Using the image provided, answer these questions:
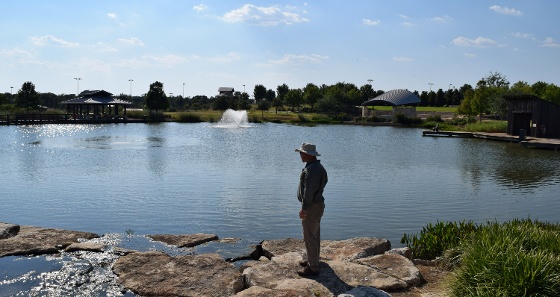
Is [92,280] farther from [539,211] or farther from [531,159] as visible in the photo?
[531,159]

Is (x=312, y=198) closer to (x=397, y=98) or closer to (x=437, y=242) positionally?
(x=437, y=242)

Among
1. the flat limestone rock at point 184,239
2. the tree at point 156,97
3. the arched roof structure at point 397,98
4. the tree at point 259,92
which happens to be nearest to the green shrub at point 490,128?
the arched roof structure at point 397,98

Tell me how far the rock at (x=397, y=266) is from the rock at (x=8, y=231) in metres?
7.75

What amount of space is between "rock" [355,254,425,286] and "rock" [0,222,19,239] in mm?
7746

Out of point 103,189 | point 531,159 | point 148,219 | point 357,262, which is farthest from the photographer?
point 531,159

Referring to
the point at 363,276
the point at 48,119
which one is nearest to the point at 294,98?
the point at 48,119

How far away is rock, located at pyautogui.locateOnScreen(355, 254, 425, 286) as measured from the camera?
8.24 metres

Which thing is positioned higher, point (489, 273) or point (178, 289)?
point (489, 273)

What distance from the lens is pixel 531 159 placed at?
32.7m

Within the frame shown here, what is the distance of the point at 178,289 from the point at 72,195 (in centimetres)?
1184

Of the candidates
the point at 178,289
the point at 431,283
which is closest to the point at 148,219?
the point at 178,289

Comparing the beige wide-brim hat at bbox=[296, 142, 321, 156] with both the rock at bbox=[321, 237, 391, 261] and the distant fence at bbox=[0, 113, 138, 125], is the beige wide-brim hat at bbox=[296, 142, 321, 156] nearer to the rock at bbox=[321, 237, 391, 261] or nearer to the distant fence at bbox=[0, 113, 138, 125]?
the rock at bbox=[321, 237, 391, 261]

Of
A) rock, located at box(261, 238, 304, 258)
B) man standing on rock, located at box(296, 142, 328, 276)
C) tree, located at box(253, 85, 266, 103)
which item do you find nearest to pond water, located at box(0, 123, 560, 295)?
rock, located at box(261, 238, 304, 258)

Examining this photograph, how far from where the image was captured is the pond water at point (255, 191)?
1449 centimetres
